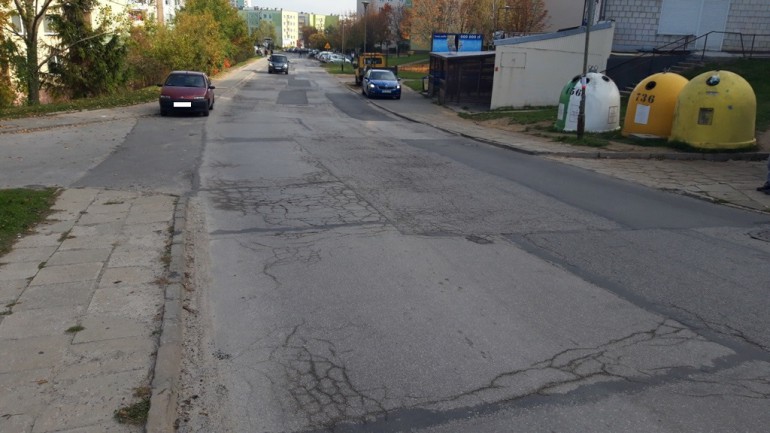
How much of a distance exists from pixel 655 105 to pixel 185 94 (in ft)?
53.1

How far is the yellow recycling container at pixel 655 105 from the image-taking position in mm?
16953

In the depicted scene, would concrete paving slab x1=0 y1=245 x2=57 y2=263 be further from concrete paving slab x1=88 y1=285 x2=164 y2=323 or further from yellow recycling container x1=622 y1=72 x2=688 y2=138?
yellow recycling container x1=622 y1=72 x2=688 y2=138

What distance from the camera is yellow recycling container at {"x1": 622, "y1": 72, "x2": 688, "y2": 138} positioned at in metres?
17.0

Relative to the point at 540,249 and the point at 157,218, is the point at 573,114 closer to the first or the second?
the point at 540,249

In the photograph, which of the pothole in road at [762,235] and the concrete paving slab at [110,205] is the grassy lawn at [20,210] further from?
the pothole in road at [762,235]

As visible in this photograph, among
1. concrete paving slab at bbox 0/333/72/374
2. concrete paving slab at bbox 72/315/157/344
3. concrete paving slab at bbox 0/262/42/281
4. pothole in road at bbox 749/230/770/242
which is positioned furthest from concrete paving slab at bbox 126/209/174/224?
pothole in road at bbox 749/230/770/242

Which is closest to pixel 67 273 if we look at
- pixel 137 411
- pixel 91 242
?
pixel 91 242

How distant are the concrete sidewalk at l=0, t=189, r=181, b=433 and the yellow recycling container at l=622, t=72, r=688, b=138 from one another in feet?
46.8

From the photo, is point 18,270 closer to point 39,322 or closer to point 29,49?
point 39,322

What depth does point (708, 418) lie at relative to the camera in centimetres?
387

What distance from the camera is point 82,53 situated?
26031mm

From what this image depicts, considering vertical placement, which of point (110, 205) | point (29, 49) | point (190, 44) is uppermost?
point (190, 44)

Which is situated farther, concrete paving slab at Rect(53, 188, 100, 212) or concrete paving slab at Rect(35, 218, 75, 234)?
concrete paving slab at Rect(53, 188, 100, 212)

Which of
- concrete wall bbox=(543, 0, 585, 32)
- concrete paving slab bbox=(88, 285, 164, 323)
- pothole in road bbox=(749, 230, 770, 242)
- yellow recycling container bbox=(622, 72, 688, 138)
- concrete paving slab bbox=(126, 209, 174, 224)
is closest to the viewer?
concrete paving slab bbox=(88, 285, 164, 323)
